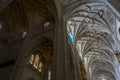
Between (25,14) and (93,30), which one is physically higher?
(25,14)

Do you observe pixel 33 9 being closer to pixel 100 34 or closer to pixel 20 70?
pixel 20 70

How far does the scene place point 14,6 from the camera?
16750 mm

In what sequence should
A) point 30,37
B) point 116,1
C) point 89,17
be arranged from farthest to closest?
1. point 89,17
2. point 30,37
3. point 116,1

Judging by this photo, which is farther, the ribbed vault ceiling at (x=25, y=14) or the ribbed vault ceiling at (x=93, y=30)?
the ribbed vault ceiling at (x=93, y=30)

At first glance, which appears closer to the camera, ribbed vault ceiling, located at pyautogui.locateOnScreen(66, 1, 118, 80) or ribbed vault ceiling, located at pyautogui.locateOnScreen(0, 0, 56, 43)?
ribbed vault ceiling, located at pyautogui.locateOnScreen(0, 0, 56, 43)

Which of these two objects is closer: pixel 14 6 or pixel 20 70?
pixel 20 70

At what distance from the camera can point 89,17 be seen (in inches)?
687

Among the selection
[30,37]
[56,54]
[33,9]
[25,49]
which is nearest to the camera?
[56,54]

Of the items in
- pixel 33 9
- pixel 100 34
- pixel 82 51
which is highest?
pixel 33 9

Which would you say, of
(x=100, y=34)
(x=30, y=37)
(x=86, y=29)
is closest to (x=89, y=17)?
(x=86, y=29)

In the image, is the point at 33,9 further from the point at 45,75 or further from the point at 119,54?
the point at 119,54

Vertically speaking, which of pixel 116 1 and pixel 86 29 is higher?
pixel 86 29

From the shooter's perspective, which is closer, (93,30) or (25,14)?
(25,14)

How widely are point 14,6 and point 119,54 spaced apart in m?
11.0
